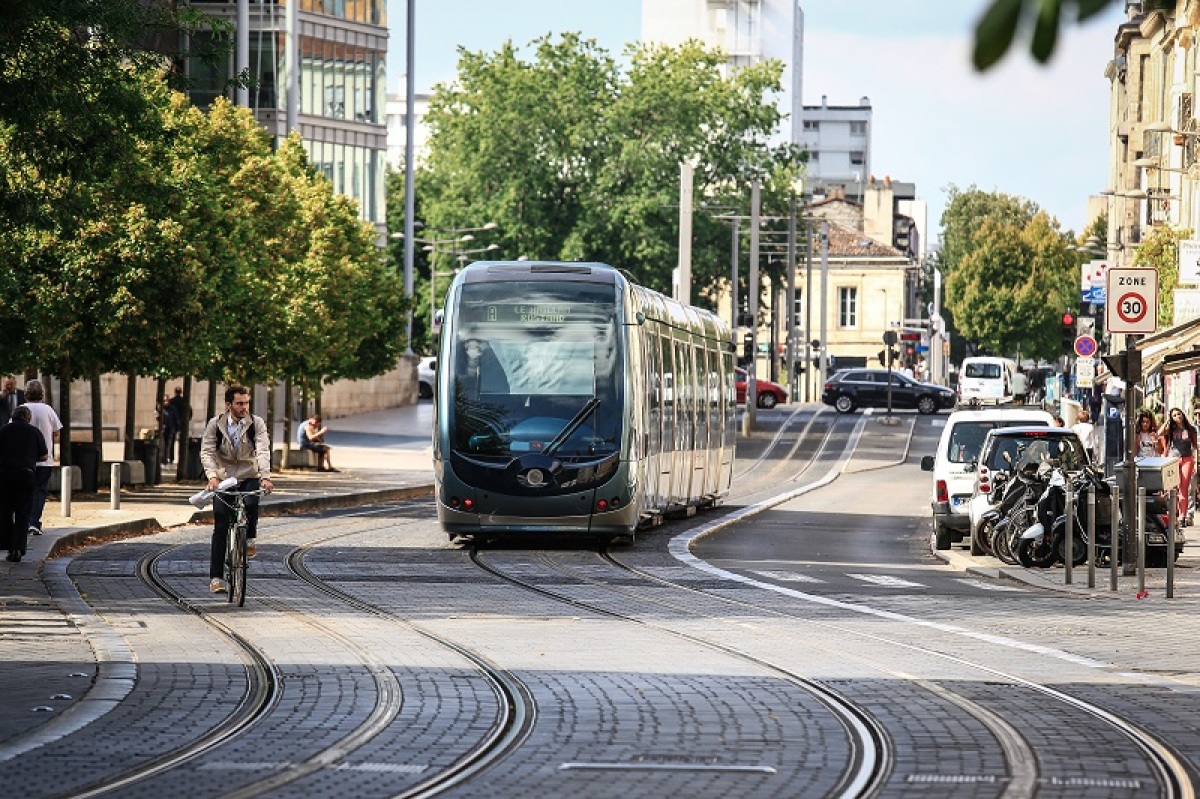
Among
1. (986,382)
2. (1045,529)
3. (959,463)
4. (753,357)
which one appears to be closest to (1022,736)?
(1045,529)

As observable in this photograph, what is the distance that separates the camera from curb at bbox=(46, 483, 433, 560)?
86.1ft

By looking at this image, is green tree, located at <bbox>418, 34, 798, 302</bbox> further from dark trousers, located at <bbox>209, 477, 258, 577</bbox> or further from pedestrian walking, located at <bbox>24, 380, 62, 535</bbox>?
dark trousers, located at <bbox>209, 477, 258, 577</bbox>

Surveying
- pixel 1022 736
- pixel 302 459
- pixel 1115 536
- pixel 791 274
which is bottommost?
pixel 302 459

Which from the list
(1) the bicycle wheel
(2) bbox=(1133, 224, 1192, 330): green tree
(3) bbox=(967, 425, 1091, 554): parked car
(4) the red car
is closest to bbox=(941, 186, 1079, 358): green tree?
(4) the red car

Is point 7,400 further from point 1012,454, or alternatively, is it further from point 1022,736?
point 1022,736

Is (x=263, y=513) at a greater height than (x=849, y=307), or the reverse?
(x=849, y=307)

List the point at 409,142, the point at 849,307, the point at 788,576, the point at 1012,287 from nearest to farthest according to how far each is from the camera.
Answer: the point at 788,576
the point at 409,142
the point at 1012,287
the point at 849,307

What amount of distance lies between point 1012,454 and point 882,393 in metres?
57.9

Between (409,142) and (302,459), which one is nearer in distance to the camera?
(302,459)

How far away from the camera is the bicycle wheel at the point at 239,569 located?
17812 millimetres

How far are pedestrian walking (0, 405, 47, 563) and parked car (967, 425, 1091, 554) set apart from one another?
1056 centimetres

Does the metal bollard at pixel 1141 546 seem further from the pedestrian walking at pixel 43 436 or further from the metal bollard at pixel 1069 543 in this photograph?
the pedestrian walking at pixel 43 436

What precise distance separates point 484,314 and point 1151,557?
25.3 ft

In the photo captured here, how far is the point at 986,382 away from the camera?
3772 inches
